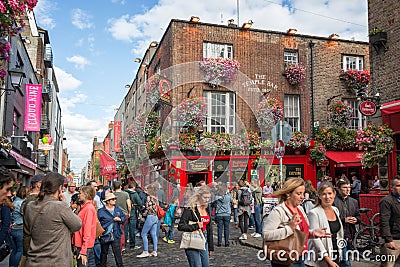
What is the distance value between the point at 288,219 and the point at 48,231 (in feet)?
7.50

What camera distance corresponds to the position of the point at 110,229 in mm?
6715

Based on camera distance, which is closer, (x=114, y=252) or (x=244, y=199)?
(x=114, y=252)

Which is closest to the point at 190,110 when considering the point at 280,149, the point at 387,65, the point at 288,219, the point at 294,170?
the point at 280,149

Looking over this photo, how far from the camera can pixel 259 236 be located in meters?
11.3

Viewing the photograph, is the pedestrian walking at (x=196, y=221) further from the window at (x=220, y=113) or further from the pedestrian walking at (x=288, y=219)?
the window at (x=220, y=113)

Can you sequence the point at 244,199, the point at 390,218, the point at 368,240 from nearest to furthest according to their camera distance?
the point at 390,218, the point at 368,240, the point at 244,199

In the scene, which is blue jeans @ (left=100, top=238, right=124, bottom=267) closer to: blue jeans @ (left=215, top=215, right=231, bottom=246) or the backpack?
blue jeans @ (left=215, top=215, right=231, bottom=246)

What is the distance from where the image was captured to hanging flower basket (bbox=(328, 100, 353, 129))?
20.0 metres

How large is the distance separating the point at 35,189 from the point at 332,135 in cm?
1682

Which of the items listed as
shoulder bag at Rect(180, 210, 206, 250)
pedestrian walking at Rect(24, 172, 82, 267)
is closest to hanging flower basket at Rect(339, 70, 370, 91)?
→ shoulder bag at Rect(180, 210, 206, 250)

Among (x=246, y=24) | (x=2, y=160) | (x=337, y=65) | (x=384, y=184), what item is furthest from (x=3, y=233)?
(x=337, y=65)

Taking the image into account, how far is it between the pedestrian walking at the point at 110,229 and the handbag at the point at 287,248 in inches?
147

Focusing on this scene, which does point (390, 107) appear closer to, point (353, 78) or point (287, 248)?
point (287, 248)

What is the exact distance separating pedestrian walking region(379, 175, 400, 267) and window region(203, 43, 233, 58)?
15.0m
